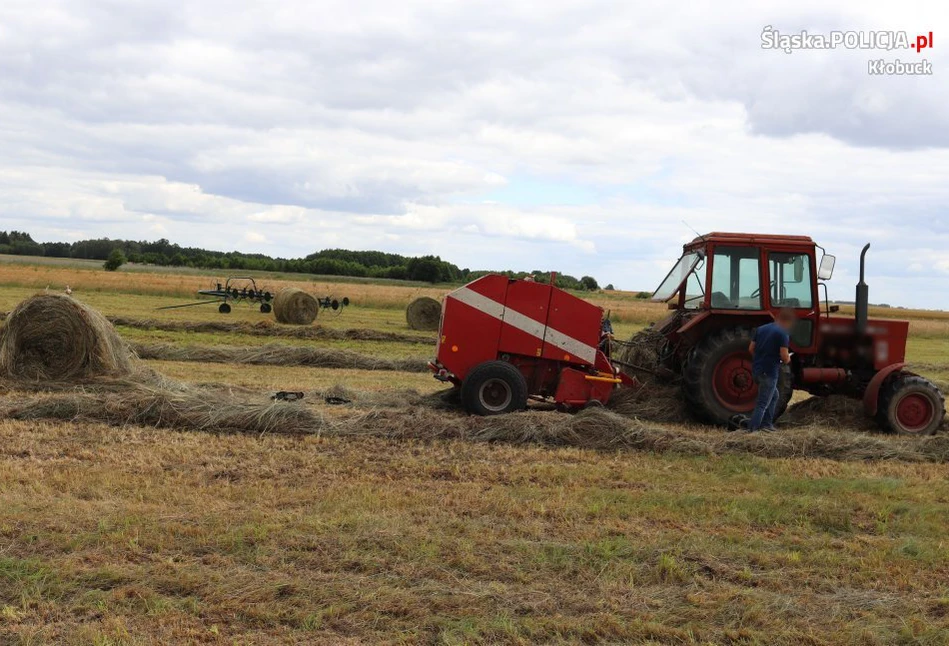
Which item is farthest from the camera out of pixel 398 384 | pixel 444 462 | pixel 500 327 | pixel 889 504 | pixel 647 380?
pixel 398 384

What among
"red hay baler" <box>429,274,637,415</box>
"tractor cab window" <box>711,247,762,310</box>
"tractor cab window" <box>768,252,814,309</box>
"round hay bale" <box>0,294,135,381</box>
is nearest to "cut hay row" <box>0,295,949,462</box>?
"red hay baler" <box>429,274,637,415</box>

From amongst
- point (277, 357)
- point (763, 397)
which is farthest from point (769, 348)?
point (277, 357)

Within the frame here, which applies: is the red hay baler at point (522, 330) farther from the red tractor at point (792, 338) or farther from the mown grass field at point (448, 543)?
the mown grass field at point (448, 543)

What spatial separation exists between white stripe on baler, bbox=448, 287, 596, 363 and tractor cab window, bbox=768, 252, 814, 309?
212 centimetres

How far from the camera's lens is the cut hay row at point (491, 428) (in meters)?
8.64

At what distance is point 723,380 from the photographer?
1005 cm

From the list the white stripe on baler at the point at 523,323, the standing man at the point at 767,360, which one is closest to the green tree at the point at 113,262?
the white stripe on baler at the point at 523,323

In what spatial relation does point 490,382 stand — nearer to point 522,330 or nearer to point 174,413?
point 522,330

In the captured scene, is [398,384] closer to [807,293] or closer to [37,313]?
[37,313]

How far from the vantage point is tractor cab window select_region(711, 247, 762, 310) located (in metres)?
10.1

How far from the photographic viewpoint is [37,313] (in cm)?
1175

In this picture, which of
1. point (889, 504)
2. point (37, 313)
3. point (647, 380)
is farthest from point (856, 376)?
point (37, 313)

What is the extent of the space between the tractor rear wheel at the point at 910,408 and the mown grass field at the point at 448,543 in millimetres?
1625

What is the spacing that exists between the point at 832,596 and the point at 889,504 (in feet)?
7.20
